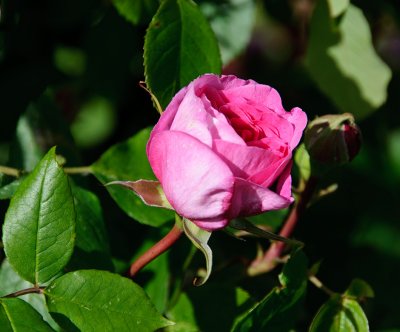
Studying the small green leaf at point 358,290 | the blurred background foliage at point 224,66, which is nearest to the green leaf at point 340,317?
the small green leaf at point 358,290

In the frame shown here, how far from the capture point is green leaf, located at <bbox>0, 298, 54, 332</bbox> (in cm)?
74

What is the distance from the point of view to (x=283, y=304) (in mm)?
905

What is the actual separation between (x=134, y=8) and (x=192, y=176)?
1.48 feet

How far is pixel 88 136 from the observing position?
1.74m

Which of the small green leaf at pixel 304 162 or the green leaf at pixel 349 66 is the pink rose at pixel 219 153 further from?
the green leaf at pixel 349 66

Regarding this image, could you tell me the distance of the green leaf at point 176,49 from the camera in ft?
3.09

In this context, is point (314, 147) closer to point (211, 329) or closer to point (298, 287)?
point (298, 287)

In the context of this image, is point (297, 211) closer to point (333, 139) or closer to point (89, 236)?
point (333, 139)

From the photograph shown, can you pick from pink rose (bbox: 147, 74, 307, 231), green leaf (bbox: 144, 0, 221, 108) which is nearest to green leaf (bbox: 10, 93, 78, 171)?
green leaf (bbox: 144, 0, 221, 108)

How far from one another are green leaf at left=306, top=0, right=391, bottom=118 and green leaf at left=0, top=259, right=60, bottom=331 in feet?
1.85

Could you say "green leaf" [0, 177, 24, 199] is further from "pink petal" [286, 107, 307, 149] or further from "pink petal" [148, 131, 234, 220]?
"pink petal" [286, 107, 307, 149]

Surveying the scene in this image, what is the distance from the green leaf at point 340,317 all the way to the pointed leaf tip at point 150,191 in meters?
0.25

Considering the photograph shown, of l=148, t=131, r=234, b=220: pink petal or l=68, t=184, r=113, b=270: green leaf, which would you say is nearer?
l=148, t=131, r=234, b=220: pink petal

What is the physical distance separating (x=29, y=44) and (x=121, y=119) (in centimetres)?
33
